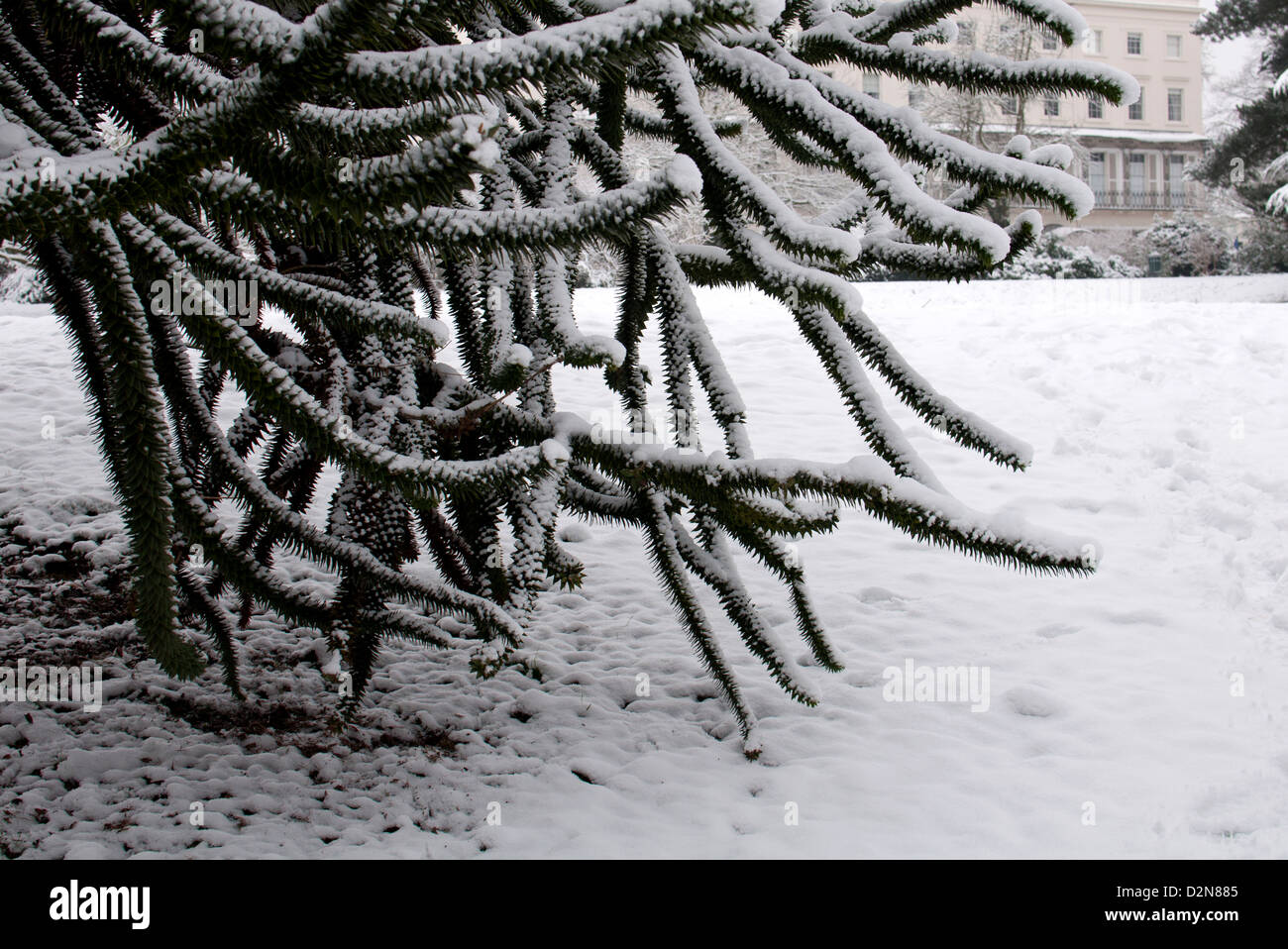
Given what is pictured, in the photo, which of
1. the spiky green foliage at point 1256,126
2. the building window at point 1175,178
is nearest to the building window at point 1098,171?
the building window at point 1175,178

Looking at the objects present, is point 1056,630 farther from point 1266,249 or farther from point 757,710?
point 1266,249

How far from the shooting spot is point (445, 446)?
327 cm

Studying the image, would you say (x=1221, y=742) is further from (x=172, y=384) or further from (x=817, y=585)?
(x=172, y=384)

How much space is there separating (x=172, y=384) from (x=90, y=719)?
1612mm

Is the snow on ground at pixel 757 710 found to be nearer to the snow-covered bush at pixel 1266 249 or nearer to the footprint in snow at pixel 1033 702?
the footprint in snow at pixel 1033 702

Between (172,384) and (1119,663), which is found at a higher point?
(172,384)

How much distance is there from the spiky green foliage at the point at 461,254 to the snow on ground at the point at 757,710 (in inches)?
18.1

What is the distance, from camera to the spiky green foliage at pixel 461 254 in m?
1.60

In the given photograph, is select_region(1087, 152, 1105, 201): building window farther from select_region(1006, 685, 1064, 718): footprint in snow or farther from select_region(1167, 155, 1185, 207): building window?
select_region(1006, 685, 1064, 718): footprint in snow

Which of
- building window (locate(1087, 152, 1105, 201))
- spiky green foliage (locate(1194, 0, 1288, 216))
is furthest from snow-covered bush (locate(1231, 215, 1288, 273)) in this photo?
building window (locate(1087, 152, 1105, 201))

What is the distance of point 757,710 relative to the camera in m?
4.00

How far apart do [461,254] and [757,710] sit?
8.71 ft
